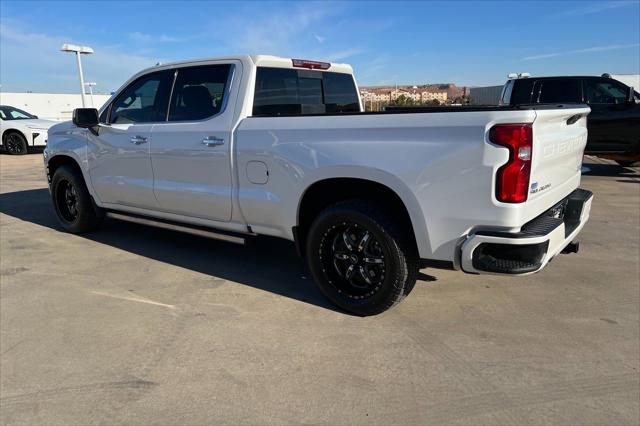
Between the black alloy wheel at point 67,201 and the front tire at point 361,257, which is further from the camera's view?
the black alloy wheel at point 67,201

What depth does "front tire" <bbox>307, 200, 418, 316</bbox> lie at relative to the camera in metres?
3.28

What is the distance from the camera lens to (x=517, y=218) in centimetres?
282

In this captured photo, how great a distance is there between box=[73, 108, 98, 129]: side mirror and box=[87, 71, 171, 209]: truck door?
0.11 meters

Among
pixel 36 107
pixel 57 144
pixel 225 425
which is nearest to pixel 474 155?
pixel 225 425

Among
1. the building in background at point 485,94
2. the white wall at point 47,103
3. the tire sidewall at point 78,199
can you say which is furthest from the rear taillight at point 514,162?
the white wall at point 47,103

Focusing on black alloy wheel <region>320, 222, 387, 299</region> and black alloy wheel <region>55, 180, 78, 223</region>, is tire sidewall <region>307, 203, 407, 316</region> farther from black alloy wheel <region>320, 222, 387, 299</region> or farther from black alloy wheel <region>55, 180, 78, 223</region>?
black alloy wheel <region>55, 180, 78, 223</region>

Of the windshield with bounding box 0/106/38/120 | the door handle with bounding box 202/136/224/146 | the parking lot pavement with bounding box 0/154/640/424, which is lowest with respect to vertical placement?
the parking lot pavement with bounding box 0/154/640/424

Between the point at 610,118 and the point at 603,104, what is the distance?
14.1 inches

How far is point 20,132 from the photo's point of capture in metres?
15.1

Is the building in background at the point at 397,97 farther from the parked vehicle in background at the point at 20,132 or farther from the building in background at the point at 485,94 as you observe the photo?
the parked vehicle in background at the point at 20,132

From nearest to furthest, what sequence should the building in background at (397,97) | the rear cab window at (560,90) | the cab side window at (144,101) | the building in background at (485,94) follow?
1. the cab side window at (144,101)
2. the rear cab window at (560,90)
3. the building in background at (397,97)
4. the building in background at (485,94)

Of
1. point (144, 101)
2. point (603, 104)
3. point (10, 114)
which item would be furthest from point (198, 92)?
point (10, 114)

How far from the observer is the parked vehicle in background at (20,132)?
49.4ft

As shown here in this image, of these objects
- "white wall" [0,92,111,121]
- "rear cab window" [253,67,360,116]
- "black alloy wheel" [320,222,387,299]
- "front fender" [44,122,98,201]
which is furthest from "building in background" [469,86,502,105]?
"black alloy wheel" [320,222,387,299]
